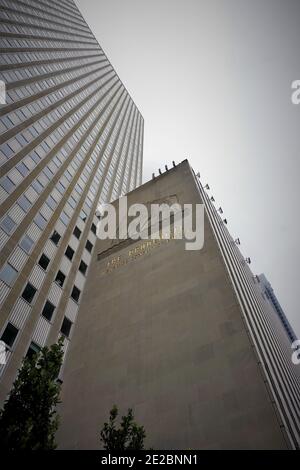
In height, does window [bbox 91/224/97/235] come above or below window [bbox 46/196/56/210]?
above

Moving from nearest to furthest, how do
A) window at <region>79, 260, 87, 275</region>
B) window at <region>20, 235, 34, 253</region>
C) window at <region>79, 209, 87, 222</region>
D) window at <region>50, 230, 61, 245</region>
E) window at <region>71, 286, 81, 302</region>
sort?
window at <region>20, 235, 34, 253</region>, window at <region>71, 286, 81, 302</region>, window at <region>50, 230, 61, 245</region>, window at <region>79, 260, 87, 275</region>, window at <region>79, 209, 87, 222</region>

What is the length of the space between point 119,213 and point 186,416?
27658 millimetres

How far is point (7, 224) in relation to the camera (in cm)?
2975

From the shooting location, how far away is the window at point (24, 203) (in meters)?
33.3

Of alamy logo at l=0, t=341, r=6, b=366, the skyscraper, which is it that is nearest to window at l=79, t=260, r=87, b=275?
the skyscraper

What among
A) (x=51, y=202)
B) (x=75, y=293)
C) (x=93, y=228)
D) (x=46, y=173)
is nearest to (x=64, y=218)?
(x=51, y=202)

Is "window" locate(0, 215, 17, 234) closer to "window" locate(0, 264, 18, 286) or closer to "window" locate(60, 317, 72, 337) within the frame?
"window" locate(0, 264, 18, 286)

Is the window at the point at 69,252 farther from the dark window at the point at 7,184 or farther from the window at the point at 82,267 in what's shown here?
the dark window at the point at 7,184

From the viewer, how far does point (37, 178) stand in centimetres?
3838

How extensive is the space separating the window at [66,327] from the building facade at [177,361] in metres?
1.25

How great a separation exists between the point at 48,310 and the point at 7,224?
8837 millimetres

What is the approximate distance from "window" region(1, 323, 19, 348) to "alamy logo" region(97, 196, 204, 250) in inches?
561

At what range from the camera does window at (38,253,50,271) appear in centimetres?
3176

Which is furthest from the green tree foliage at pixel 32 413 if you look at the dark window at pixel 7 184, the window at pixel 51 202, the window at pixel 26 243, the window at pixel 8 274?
the window at pixel 51 202
